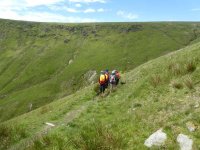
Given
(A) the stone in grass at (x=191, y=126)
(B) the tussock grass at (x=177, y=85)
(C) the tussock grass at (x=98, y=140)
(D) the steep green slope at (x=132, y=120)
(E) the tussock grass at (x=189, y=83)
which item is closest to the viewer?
(C) the tussock grass at (x=98, y=140)

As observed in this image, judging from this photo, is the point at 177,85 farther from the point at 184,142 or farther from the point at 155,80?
the point at 184,142

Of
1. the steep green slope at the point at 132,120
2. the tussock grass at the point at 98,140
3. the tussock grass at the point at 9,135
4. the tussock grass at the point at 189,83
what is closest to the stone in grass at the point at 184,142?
the steep green slope at the point at 132,120

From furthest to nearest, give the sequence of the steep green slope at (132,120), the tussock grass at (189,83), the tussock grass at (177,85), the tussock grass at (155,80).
Result: the tussock grass at (155,80), the tussock grass at (177,85), the tussock grass at (189,83), the steep green slope at (132,120)

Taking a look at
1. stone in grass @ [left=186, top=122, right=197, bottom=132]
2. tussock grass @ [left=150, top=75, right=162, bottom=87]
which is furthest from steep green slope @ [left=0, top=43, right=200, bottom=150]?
stone in grass @ [left=186, top=122, right=197, bottom=132]

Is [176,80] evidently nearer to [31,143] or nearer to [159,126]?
[159,126]

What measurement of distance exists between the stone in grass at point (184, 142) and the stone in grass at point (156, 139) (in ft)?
1.97

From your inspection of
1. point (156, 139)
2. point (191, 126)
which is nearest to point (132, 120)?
point (156, 139)

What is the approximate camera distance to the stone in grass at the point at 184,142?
40.6 ft

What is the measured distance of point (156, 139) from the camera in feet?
44.1

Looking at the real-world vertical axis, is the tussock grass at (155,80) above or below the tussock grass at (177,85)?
below

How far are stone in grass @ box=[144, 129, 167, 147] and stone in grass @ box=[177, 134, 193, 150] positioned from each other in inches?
23.7

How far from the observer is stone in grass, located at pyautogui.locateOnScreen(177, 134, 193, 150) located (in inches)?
487

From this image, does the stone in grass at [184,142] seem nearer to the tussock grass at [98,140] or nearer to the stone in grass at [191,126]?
the stone in grass at [191,126]

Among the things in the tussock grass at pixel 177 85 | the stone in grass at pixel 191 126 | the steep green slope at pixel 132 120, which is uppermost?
the tussock grass at pixel 177 85
